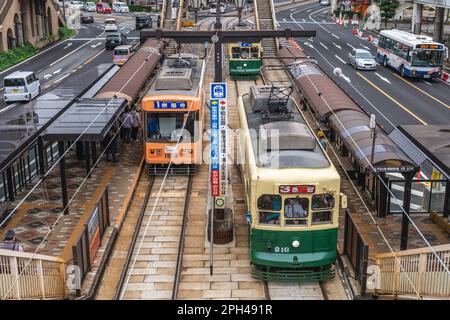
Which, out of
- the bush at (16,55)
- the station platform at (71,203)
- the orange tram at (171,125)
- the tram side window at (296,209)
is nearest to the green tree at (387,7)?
the bush at (16,55)

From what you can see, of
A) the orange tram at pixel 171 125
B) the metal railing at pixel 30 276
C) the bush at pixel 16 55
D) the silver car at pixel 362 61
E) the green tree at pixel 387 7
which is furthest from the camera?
the green tree at pixel 387 7

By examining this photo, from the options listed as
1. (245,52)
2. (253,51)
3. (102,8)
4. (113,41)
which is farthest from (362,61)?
(102,8)

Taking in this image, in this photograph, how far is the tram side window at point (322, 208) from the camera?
49.6ft

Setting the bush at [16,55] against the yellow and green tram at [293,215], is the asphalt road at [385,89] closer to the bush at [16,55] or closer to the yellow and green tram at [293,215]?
the yellow and green tram at [293,215]

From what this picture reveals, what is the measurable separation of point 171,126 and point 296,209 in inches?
359

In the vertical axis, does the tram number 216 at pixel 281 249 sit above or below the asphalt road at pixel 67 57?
below

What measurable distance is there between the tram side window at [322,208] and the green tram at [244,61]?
27.6m

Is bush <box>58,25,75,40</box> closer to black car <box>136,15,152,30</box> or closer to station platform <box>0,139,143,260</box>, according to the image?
black car <box>136,15,152,30</box>

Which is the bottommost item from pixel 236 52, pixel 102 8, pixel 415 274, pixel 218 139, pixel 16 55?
pixel 415 274

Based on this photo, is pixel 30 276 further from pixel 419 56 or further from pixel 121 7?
pixel 121 7

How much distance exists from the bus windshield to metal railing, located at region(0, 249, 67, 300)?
125ft

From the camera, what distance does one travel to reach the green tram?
1650 inches

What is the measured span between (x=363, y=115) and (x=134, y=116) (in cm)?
1032

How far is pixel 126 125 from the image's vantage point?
2789 cm
